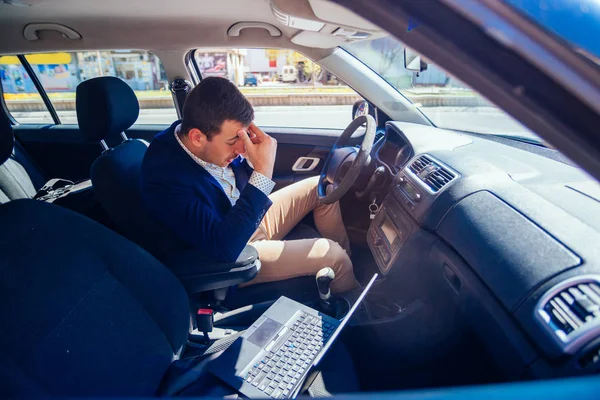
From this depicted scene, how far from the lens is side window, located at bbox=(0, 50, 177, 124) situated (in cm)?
286

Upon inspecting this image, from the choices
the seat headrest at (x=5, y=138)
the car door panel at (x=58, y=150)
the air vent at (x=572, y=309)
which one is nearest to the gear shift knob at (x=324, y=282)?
the air vent at (x=572, y=309)

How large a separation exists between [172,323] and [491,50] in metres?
1.20

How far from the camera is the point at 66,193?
2.56 m

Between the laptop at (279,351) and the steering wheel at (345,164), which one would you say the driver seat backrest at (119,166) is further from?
the steering wheel at (345,164)

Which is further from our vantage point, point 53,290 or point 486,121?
point 486,121

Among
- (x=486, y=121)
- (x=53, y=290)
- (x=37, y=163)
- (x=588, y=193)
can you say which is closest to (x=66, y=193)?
(x=37, y=163)

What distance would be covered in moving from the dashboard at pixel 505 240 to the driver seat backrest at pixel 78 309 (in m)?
0.98

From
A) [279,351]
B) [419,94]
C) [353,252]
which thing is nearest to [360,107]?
[419,94]

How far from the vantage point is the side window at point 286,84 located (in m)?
2.68

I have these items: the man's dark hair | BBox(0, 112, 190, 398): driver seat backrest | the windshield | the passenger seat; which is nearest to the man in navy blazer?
the man's dark hair

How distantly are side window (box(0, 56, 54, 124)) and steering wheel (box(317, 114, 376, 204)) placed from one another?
8.65ft

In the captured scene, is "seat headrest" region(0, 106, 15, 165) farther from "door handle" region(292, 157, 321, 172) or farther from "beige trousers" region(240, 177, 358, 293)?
"door handle" region(292, 157, 321, 172)

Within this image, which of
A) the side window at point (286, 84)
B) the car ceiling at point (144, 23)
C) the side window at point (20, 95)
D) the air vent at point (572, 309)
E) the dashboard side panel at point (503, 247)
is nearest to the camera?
the air vent at point (572, 309)

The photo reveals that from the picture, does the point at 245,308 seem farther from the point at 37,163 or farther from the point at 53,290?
the point at 37,163
